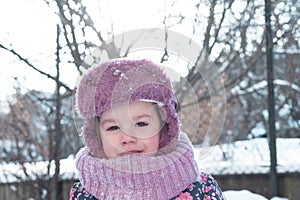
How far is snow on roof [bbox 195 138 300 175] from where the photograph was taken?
15.2 ft

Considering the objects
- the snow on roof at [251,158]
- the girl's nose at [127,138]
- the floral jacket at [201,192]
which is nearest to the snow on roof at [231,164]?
the snow on roof at [251,158]

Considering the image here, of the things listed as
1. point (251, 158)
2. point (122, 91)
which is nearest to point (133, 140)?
point (122, 91)

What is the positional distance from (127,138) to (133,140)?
0.06 ft

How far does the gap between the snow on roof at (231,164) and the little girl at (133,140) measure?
8.35 ft

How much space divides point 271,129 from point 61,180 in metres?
1.63

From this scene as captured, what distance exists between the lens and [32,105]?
4.33 m

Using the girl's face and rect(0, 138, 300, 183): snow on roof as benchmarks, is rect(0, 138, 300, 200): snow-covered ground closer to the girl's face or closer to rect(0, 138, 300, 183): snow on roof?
rect(0, 138, 300, 183): snow on roof

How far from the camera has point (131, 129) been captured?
5.40ft

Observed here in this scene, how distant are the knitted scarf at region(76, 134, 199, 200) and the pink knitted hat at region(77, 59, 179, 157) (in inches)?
2.6

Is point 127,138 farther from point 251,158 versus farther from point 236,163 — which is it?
point 251,158

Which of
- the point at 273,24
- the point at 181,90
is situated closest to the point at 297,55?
the point at 273,24

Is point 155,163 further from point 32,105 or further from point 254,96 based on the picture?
point 254,96

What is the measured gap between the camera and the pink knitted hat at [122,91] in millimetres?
1679

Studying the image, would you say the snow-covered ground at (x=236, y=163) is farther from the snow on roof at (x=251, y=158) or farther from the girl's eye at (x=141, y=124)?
the girl's eye at (x=141, y=124)
